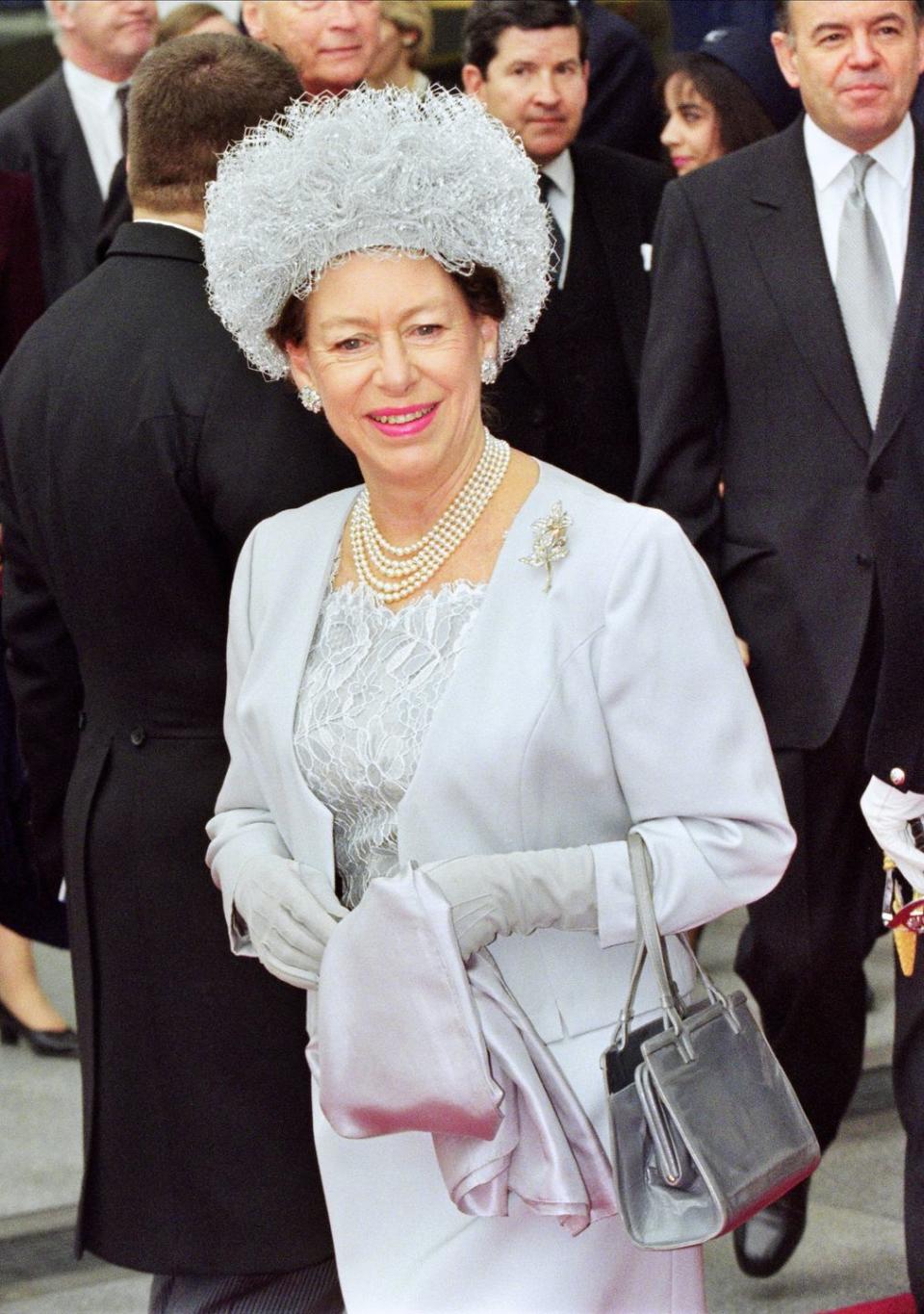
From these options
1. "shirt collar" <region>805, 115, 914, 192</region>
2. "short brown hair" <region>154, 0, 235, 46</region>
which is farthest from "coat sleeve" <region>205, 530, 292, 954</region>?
"short brown hair" <region>154, 0, 235, 46</region>

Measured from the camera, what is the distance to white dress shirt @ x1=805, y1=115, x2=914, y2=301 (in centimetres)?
346

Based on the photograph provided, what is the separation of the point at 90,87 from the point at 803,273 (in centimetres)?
215

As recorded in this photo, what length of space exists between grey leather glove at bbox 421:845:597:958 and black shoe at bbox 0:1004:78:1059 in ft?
8.49

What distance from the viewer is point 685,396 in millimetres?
3463

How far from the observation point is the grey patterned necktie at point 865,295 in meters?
3.40

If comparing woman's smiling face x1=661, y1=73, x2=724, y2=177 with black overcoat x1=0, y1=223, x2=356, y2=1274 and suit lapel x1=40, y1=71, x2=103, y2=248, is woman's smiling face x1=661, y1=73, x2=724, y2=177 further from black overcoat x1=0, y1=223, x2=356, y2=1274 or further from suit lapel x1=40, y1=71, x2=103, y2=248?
black overcoat x1=0, y1=223, x2=356, y2=1274

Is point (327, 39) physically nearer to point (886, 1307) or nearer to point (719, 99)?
point (719, 99)

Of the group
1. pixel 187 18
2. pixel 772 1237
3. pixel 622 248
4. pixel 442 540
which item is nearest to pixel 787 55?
pixel 622 248

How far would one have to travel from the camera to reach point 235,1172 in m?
2.59

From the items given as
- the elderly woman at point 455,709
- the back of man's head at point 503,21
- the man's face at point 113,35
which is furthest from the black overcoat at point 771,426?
the man's face at point 113,35

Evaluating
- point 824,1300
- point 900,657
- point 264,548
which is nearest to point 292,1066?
point 264,548

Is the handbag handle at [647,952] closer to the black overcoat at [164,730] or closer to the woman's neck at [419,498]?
the woman's neck at [419,498]

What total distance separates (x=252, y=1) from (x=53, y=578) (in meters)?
2.22

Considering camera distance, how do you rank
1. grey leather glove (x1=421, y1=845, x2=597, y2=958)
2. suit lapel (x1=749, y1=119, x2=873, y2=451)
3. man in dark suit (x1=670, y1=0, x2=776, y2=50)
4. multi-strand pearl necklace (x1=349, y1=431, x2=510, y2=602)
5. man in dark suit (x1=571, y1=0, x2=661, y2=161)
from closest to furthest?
grey leather glove (x1=421, y1=845, x2=597, y2=958) < multi-strand pearl necklace (x1=349, y1=431, x2=510, y2=602) < suit lapel (x1=749, y1=119, x2=873, y2=451) < man in dark suit (x1=571, y1=0, x2=661, y2=161) < man in dark suit (x1=670, y1=0, x2=776, y2=50)
